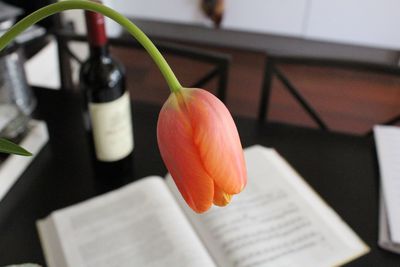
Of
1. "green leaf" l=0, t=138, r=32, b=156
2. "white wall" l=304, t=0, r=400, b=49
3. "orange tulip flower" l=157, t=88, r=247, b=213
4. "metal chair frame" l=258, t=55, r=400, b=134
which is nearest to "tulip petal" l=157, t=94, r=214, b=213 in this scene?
"orange tulip flower" l=157, t=88, r=247, b=213

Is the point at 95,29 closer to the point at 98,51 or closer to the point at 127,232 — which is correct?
the point at 98,51

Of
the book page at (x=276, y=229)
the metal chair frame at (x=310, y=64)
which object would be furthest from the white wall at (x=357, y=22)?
the book page at (x=276, y=229)

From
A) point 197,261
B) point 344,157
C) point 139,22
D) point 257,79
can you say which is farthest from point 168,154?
point 139,22

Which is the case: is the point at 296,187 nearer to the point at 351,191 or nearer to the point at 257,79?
the point at 351,191

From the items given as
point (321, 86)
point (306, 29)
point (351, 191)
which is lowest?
point (321, 86)

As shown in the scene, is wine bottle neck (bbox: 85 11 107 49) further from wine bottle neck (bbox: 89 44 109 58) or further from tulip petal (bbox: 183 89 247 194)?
tulip petal (bbox: 183 89 247 194)

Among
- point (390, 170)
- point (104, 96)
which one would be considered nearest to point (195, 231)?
point (104, 96)
